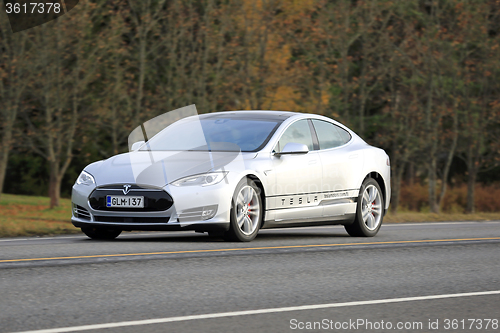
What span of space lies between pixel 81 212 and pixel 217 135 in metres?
2.08

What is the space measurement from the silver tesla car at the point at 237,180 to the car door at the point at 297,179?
13 mm

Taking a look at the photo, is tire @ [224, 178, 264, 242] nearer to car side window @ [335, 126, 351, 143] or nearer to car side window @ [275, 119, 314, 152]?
car side window @ [275, 119, 314, 152]

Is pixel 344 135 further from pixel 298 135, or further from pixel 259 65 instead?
pixel 259 65

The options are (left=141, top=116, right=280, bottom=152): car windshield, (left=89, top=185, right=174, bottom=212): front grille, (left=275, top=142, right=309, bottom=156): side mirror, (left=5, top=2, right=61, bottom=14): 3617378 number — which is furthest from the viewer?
(left=5, top=2, right=61, bottom=14): 3617378 number

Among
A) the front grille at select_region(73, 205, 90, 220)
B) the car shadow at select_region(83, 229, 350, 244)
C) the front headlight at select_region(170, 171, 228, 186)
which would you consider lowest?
the car shadow at select_region(83, 229, 350, 244)

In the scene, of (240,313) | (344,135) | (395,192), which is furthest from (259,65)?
(240,313)

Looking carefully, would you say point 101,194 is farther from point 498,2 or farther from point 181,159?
point 498,2

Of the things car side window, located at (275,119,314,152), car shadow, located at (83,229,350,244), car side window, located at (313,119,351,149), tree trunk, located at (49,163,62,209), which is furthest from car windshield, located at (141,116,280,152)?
tree trunk, located at (49,163,62,209)

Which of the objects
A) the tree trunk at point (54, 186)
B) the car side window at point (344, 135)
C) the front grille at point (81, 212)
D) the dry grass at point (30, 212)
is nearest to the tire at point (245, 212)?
the front grille at point (81, 212)

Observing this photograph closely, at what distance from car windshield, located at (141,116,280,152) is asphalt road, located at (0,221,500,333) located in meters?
1.23

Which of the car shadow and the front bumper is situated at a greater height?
the front bumper

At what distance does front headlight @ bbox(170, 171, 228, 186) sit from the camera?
9.78m

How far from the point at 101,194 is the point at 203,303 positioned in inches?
156

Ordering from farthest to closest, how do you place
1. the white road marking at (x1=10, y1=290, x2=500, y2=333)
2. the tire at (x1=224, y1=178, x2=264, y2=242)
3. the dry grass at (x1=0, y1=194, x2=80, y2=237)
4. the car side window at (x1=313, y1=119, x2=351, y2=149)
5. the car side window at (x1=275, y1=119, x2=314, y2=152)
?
the dry grass at (x1=0, y1=194, x2=80, y2=237) < the car side window at (x1=313, y1=119, x2=351, y2=149) < the car side window at (x1=275, y1=119, x2=314, y2=152) < the tire at (x1=224, y1=178, x2=264, y2=242) < the white road marking at (x1=10, y1=290, x2=500, y2=333)
